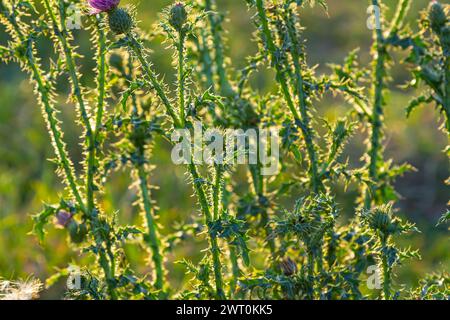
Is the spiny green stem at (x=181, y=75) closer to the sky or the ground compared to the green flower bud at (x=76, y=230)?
closer to the sky

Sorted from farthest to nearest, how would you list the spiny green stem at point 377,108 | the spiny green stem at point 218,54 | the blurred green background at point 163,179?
the blurred green background at point 163,179, the spiny green stem at point 218,54, the spiny green stem at point 377,108

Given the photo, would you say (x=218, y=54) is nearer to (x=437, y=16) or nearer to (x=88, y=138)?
(x=88, y=138)

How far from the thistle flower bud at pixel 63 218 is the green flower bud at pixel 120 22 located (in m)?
0.80

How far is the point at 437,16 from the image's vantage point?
104 inches

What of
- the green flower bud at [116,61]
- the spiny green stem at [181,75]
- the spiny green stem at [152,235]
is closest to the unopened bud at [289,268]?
the spiny green stem at [152,235]

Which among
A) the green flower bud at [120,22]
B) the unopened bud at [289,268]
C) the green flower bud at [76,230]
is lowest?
the unopened bud at [289,268]

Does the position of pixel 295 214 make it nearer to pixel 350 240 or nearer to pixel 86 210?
pixel 350 240

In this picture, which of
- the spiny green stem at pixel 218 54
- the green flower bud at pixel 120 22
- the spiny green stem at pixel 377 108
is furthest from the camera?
the spiny green stem at pixel 218 54

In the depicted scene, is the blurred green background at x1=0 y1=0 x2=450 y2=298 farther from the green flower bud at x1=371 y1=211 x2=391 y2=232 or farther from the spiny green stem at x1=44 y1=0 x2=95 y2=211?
the green flower bud at x1=371 y1=211 x2=391 y2=232

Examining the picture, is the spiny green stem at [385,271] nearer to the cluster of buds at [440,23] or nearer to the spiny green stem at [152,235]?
the cluster of buds at [440,23]

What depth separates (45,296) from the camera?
4.12m

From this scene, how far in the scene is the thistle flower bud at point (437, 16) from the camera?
2.65 meters
